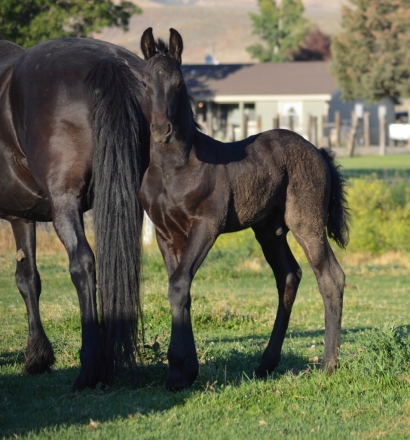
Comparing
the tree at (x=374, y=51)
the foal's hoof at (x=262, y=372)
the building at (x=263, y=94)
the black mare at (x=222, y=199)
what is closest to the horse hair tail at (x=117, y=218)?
the black mare at (x=222, y=199)

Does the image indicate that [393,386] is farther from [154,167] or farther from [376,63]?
[376,63]

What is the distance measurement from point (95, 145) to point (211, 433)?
2135 mm

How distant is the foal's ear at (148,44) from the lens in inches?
213

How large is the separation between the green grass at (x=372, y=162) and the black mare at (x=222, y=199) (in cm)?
2529

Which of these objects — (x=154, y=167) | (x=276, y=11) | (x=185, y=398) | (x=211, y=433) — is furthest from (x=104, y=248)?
(x=276, y=11)

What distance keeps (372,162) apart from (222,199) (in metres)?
31.5

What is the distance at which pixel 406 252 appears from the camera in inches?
588

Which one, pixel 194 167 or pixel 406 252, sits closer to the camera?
pixel 194 167

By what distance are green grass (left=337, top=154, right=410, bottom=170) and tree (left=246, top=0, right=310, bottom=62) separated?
33.5 metres

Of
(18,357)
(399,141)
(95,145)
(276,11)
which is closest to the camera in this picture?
(95,145)

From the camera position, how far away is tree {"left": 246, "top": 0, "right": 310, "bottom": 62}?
72875 millimetres

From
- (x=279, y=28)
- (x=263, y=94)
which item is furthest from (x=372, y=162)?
(x=279, y=28)

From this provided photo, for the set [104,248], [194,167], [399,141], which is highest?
[194,167]

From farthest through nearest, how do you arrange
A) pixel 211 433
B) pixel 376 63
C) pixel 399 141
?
pixel 399 141 < pixel 376 63 < pixel 211 433
